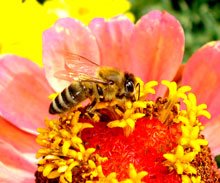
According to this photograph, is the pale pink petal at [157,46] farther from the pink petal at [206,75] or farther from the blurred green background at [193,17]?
the blurred green background at [193,17]

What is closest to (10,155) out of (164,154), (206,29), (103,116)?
(103,116)

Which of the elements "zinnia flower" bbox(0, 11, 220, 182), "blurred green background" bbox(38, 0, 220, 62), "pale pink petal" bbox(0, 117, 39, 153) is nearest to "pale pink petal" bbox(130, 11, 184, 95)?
"zinnia flower" bbox(0, 11, 220, 182)

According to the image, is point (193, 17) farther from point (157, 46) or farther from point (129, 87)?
point (129, 87)

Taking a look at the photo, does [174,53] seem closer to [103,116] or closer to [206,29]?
[103,116]

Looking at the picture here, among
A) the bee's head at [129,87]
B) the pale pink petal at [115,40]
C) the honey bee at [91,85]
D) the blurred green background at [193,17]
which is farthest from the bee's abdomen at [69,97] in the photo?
the blurred green background at [193,17]

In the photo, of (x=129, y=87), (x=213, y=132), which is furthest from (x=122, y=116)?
(x=213, y=132)

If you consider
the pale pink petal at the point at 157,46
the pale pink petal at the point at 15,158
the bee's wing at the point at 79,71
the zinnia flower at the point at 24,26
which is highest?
the zinnia flower at the point at 24,26
